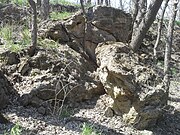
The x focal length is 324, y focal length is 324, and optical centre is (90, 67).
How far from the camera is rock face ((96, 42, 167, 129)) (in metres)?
5.22

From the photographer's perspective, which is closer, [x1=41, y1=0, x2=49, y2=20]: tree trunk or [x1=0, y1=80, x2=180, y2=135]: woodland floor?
[x1=0, y1=80, x2=180, y2=135]: woodland floor

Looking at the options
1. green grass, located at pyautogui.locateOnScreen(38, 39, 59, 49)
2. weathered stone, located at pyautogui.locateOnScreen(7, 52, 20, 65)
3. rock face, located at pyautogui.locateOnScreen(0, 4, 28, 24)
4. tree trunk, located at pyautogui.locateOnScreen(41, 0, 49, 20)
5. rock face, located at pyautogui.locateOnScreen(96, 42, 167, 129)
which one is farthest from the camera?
tree trunk, located at pyautogui.locateOnScreen(41, 0, 49, 20)

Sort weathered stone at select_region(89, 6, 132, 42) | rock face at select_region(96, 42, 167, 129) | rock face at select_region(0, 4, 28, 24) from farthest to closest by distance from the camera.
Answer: rock face at select_region(0, 4, 28, 24) → weathered stone at select_region(89, 6, 132, 42) → rock face at select_region(96, 42, 167, 129)

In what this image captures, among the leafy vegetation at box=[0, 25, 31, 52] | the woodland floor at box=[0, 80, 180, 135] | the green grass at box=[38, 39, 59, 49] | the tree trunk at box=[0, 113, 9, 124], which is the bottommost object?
the woodland floor at box=[0, 80, 180, 135]

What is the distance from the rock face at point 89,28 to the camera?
6637 millimetres

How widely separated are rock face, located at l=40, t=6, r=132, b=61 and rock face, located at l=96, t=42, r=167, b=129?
114 centimetres

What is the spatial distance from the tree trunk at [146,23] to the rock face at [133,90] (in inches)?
40.7

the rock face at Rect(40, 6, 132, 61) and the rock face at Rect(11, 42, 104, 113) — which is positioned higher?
the rock face at Rect(40, 6, 132, 61)

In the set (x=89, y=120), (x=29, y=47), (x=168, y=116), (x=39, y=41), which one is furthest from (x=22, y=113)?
(x=168, y=116)

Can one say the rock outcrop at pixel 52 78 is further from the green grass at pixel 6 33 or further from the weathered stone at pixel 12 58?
the green grass at pixel 6 33

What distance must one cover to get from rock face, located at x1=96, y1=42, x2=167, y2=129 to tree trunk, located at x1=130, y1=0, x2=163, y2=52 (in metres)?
1.03

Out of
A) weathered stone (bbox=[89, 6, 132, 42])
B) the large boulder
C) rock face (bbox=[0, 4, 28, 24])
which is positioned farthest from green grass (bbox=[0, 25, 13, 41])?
weathered stone (bbox=[89, 6, 132, 42])

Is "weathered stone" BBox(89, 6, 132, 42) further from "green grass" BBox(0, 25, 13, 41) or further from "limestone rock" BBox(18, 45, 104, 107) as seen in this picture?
"green grass" BBox(0, 25, 13, 41)

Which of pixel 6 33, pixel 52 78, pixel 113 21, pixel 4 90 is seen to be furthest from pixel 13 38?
pixel 113 21
